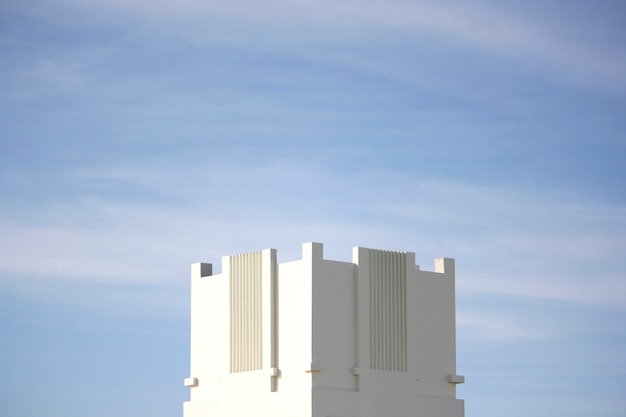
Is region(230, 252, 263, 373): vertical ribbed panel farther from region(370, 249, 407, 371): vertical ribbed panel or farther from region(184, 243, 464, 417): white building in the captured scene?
region(370, 249, 407, 371): vertical ribbed panel

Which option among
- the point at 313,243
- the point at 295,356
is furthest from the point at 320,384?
the point at 313,243

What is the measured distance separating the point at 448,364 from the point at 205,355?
7.85 meters

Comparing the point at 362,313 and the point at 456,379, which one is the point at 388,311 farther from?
the point at 456,379

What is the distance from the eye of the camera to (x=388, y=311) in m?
39.6

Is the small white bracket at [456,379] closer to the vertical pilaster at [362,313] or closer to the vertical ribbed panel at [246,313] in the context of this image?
the vertical pilaster at [362,313]

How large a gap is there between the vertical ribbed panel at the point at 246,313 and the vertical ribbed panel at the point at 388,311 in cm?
348

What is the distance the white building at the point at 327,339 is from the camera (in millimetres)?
38094

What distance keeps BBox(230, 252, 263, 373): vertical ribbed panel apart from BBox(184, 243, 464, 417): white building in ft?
0.10

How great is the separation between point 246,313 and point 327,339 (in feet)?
10.8

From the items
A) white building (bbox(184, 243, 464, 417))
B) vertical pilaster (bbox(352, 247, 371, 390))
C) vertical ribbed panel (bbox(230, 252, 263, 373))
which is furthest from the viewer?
vertical ribbed panel (bbox(230, 252, 263, 373))

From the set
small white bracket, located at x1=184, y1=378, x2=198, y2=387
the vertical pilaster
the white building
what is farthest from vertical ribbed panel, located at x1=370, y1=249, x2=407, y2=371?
small white bracket, located at x1=184, y1=378, x2=198, y2=387

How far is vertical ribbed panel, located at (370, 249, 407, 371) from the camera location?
129ft

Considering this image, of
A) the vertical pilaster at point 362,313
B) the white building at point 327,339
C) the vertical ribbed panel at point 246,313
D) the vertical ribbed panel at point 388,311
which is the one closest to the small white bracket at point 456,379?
the white building at point 327,339

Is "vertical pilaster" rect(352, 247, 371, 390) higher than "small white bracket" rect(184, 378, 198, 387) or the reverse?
higher
